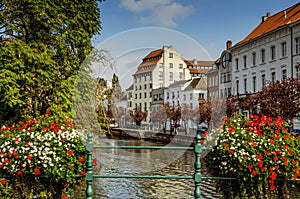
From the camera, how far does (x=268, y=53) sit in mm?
37938

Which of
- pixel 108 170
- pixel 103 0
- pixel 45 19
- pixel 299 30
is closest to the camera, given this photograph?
pixel 45 19

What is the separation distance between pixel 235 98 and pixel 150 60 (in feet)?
82.2

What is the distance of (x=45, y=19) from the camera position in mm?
12031

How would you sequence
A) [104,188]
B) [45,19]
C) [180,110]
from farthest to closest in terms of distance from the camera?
[180,110] < [104,188] < [45,19]

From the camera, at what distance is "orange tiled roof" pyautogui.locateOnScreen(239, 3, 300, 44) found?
1414 inches

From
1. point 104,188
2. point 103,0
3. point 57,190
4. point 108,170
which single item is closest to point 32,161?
point 57,190

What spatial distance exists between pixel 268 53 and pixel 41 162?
35.5 meters

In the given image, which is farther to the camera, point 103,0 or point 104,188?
point 103,0

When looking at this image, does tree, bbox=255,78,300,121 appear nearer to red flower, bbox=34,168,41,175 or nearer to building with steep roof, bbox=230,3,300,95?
building with steep roof, bbox=230,3,300,95

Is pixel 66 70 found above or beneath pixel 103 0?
beneath

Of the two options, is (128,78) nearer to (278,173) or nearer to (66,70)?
(66,70)

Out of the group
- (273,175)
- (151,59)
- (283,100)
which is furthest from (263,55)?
(273,175)

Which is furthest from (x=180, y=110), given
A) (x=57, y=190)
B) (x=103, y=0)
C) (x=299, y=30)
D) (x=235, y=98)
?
(x=57, y=190)

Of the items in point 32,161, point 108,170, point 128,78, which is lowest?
point 108,170
